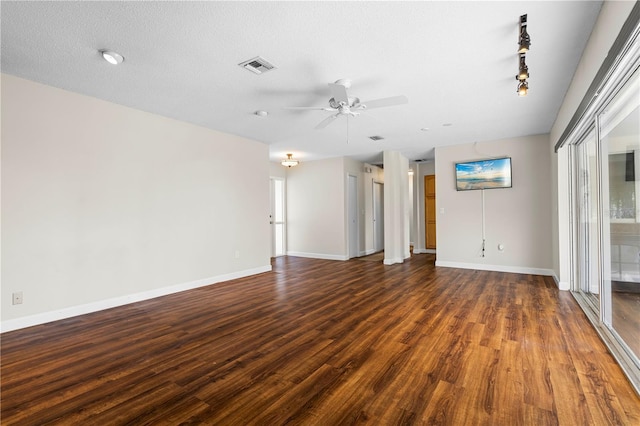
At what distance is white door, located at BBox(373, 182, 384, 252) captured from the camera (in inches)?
353

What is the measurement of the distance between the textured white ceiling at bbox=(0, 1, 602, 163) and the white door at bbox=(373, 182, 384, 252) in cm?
475

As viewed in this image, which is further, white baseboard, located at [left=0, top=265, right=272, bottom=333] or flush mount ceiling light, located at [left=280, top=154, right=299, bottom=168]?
flush mount ceiling light, located at [left=280, top=154, right=299, bottom=168]

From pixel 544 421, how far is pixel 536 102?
3677 millimetres

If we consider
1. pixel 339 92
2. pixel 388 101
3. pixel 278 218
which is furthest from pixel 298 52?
pixel 278 218

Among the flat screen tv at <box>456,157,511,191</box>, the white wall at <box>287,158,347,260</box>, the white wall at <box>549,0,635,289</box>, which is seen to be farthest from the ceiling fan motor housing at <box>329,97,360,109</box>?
the white wall at <box>287,158,347,260</box>

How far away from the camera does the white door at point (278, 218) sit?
26.1ft

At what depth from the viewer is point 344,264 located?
22.4 feet

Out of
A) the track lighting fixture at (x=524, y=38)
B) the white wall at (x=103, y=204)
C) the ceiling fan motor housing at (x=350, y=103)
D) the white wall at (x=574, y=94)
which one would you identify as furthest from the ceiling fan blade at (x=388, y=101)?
the white wall at (x=103, y=204)

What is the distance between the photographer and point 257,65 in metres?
2.83

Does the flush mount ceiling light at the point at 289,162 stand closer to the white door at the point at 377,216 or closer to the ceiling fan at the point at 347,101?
the white door at the point at 377,216

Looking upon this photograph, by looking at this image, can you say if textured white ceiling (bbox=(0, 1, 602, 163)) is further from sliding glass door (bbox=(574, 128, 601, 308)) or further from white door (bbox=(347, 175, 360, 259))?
white door (bbox=(347, 175, 360, 259))

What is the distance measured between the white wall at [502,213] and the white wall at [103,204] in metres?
4.30

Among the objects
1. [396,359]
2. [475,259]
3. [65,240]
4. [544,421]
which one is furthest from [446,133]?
[65,240]

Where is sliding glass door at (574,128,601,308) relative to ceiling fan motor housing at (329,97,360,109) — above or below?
below
